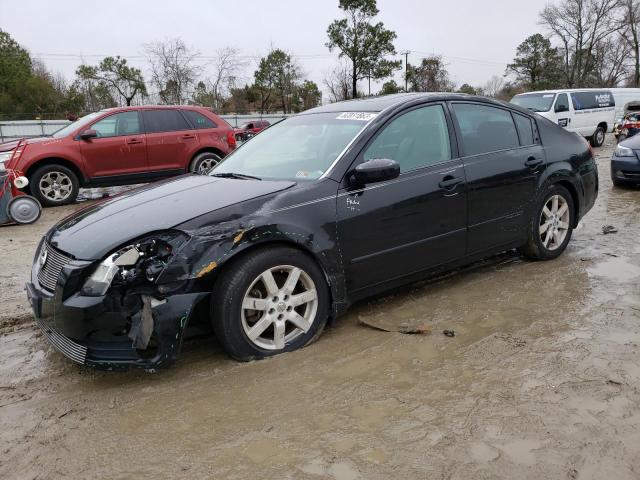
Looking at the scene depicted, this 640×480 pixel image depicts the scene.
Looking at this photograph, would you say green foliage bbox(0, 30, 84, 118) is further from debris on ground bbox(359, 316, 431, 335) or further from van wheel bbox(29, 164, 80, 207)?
debris on ground bbox(359, 316, 431, 335)

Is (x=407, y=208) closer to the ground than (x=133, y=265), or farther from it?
farther from it

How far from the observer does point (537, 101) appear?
661 inches

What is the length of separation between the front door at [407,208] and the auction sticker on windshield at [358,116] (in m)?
0.14

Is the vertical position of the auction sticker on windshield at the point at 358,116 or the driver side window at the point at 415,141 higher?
the auction sticker on windshield at the point at 358,116

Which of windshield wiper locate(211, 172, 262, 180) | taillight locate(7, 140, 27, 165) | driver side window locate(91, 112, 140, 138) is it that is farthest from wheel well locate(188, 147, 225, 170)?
windshield wiper locate(211, 172, 262, 180)

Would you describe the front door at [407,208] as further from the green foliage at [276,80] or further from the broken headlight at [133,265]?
the green foliage at [276,80]

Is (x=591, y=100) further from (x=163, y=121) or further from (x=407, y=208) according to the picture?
(x=407, y=208)

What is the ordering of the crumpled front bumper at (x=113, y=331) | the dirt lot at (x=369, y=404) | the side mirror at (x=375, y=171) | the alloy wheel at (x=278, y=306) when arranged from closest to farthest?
the dirt lot at (x=369, y=404) < the crumpled front bumper at (x=113, y=331) < the alloy wheel at (x=278, y=306) < the side mirror at (x=375, y=171)

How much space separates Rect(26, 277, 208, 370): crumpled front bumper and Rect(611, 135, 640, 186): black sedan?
9014mm

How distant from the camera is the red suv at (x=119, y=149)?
885 cm

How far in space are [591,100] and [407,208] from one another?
17.4m

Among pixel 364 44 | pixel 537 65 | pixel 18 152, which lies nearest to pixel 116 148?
pixel 18 152

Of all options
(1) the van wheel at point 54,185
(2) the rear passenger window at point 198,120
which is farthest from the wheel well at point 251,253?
(2) the rear passenger window at point 198,120

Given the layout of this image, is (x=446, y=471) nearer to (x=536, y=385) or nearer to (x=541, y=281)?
(x=536, y=385)
